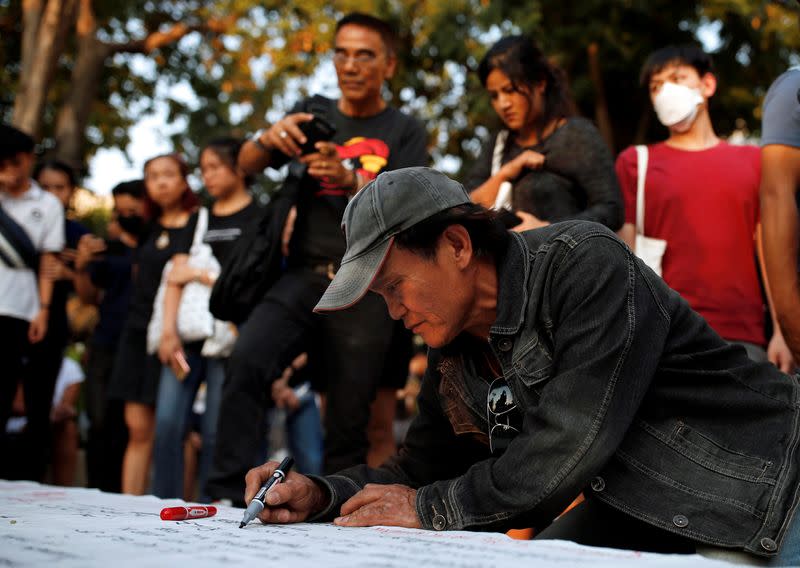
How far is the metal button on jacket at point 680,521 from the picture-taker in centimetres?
212

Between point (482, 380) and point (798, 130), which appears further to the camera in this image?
point (798, 130)

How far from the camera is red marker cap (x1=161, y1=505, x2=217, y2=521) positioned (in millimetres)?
2361

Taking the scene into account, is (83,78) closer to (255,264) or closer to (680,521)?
(255,264)

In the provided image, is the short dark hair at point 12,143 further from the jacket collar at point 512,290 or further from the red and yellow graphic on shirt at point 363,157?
the jacket collar at point 512,290

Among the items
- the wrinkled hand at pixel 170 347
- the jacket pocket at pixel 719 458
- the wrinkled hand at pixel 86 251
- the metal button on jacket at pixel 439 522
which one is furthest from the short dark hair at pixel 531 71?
the wrinkled hand at pixel 86 251

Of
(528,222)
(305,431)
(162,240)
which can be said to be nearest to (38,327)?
(162,240)

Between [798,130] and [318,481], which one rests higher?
[798,130]

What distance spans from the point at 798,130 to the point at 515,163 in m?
1.00

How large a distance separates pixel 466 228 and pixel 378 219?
0.74 feet

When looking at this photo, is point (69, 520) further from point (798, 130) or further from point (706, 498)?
point (798, 130)

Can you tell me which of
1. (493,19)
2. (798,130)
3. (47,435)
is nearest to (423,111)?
(493,19)

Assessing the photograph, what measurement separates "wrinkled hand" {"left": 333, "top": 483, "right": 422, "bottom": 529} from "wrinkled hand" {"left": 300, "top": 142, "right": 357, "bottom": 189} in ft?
5.41

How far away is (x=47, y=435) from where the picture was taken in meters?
5.82

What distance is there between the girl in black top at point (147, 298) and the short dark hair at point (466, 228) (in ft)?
10.8
